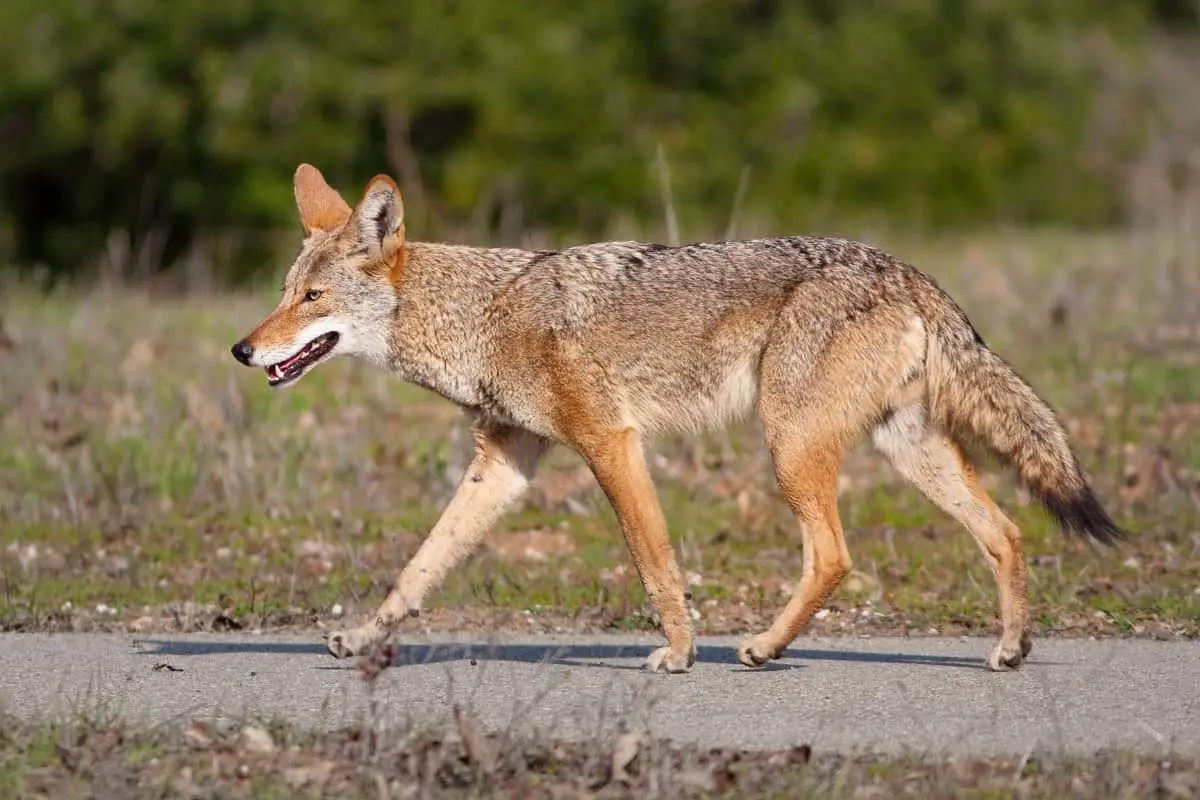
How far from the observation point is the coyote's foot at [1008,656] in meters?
6.21

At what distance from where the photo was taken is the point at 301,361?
6891 mm

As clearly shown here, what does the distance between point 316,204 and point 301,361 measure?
0.87 metres

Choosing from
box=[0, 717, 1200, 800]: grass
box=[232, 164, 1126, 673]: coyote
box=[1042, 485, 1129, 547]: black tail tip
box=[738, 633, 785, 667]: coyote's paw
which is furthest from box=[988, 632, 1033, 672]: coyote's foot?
box=[0, 717, 1200, 800]: grass

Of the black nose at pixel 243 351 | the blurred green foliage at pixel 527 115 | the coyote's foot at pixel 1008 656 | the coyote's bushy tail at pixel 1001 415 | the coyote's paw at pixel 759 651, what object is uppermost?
the blurred green foliage at pixel 527 115

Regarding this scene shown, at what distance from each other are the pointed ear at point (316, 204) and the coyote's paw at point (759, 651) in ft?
8.16

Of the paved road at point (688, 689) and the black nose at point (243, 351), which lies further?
the black nose at point (243, 351)

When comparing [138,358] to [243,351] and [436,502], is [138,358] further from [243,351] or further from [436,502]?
[243,351]

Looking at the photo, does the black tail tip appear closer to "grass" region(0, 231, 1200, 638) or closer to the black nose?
"grass" region(0, 231, 1200, 638)

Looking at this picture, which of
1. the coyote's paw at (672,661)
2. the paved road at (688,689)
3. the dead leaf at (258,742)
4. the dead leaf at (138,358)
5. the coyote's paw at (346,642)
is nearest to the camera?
the dead leaf at (258,742)

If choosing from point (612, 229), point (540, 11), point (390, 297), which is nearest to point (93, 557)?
point (390, 297)

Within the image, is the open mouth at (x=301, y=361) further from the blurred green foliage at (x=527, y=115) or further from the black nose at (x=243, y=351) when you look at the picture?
the blurred green foliage at (x=527, y=115)

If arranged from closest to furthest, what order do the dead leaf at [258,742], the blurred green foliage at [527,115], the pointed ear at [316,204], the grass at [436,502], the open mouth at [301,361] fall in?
1. the dead leaf at [258,742]
2. the open mouth at [301,361]
3. the pointed ear at [316,204]
4. the grass at [436,502]
5. the blurred green foliage at [527,115]

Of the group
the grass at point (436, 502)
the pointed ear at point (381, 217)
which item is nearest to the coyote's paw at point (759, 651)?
the grass at point (436, 502)

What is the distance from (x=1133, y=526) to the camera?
28.3ft
